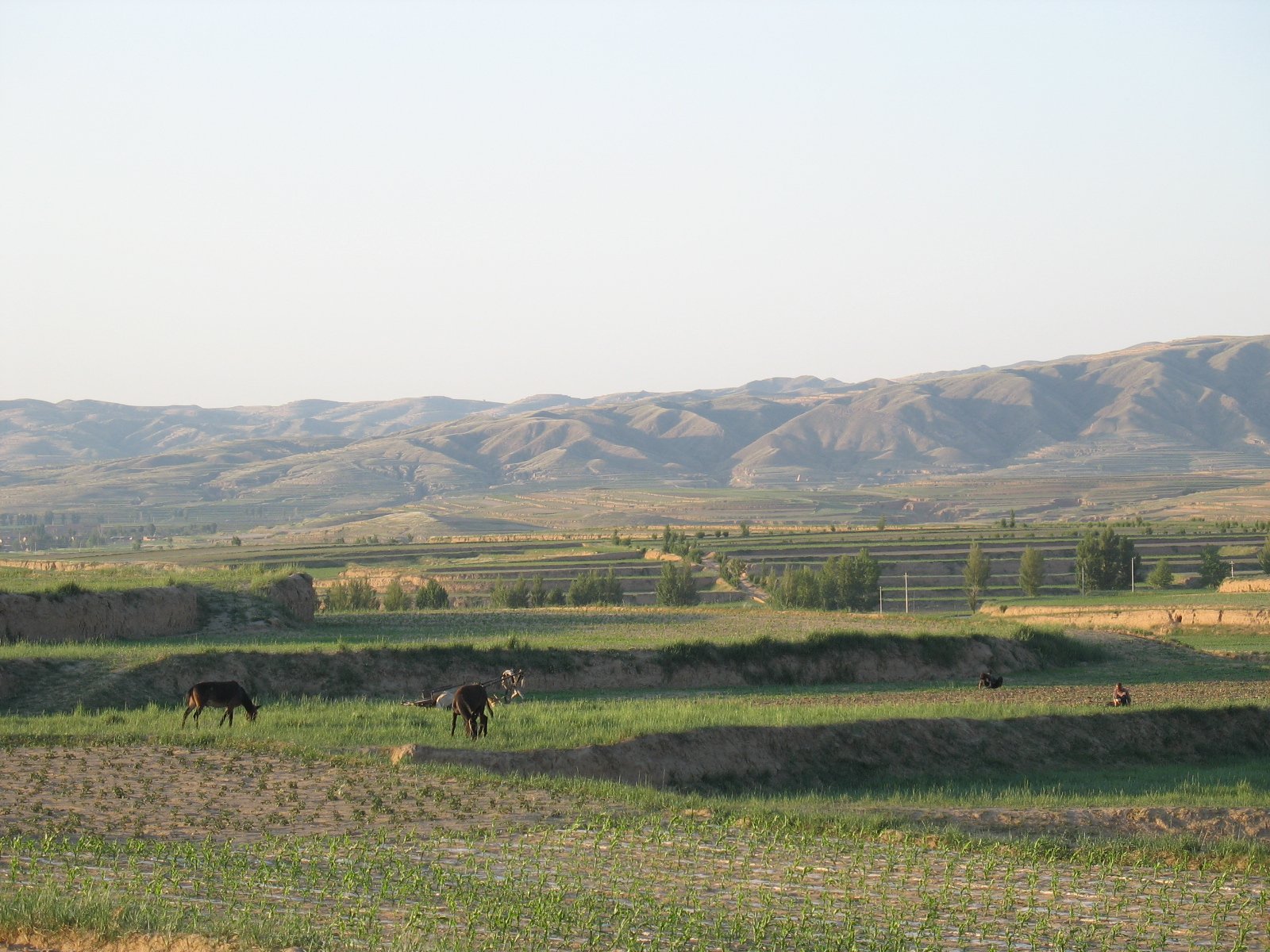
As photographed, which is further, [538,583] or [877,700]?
[538,583]

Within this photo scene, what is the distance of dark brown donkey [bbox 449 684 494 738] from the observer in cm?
2261

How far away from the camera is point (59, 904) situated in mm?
10070

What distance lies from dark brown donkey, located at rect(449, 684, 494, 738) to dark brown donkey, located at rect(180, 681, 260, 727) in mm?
4023

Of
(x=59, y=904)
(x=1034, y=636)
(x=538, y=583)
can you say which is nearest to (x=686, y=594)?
(x=538, y=583)

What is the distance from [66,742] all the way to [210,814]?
6637 mm

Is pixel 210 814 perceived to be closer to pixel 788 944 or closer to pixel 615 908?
pixel 615 908

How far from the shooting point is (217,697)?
2364 centimetres

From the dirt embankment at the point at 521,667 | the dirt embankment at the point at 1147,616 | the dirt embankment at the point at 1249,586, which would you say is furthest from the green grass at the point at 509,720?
the dirt embankment at the point at 1249,586

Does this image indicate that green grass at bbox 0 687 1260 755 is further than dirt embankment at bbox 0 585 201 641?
No

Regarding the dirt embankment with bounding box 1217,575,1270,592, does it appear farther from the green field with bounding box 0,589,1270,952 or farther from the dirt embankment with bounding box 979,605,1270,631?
the green field with bounding box 0,589,1270,952

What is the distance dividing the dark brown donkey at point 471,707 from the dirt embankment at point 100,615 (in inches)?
698

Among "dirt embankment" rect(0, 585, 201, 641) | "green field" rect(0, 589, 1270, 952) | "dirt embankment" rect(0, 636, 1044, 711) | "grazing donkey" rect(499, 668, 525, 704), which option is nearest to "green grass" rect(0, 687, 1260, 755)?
"green field" rect(0, 589, 1270, 952)

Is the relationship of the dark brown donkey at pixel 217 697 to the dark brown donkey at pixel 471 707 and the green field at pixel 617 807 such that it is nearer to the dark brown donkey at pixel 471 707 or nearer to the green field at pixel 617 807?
the green field at pixel 617 807

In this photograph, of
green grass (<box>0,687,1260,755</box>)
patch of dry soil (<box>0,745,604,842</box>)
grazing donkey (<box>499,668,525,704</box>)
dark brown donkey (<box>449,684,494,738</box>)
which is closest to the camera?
patch of dry soil (<box>0,745,604,842</box>)
